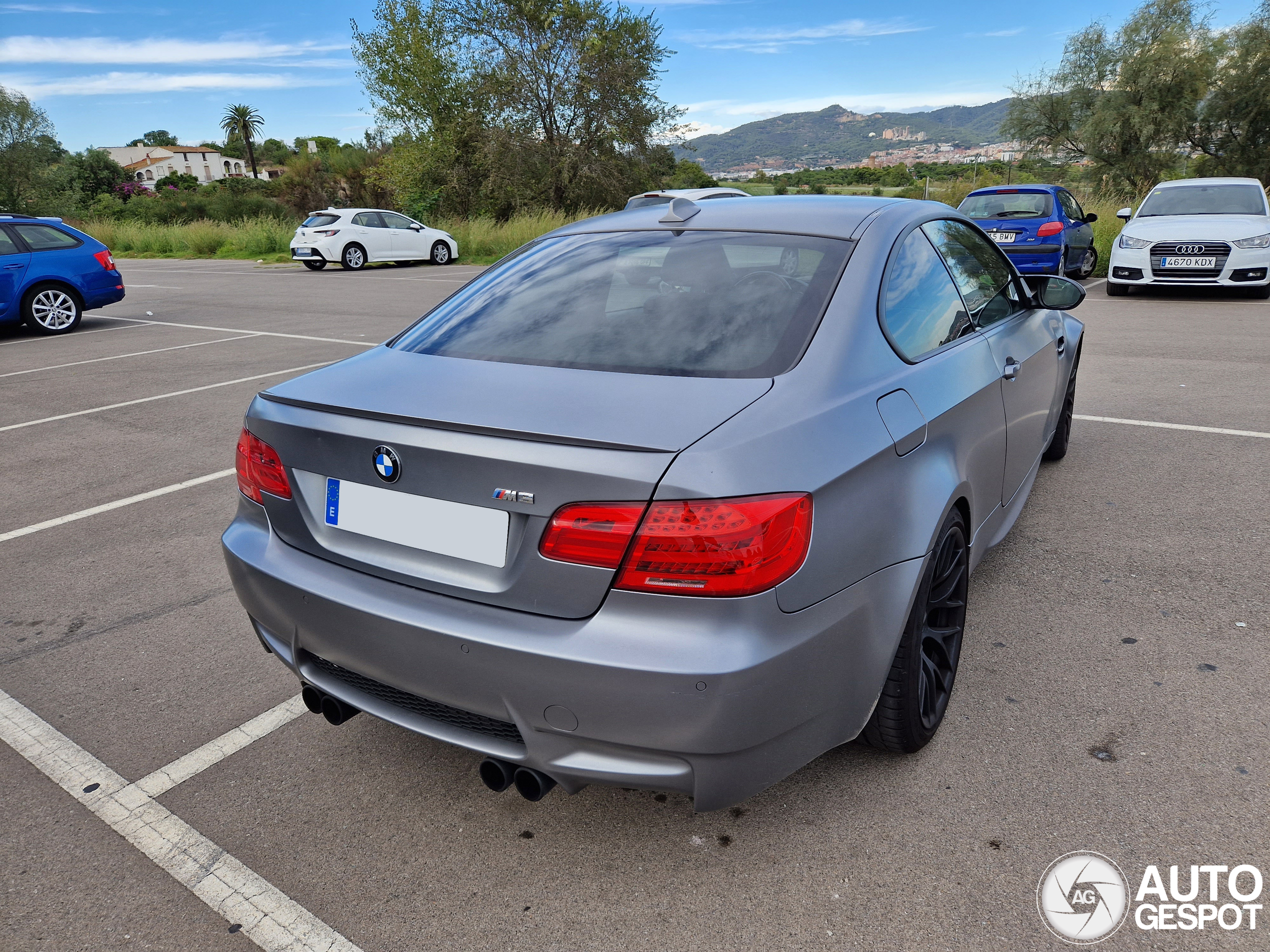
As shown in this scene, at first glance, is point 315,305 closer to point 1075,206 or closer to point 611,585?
point 1075,206

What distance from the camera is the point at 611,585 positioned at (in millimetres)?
1826

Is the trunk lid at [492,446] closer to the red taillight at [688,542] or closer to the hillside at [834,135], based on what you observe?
the red taillight at [688,542]

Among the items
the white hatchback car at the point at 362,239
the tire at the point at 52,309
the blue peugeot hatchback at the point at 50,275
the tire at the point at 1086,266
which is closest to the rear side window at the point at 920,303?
the blue peugeot hatchback at the point at 50,275

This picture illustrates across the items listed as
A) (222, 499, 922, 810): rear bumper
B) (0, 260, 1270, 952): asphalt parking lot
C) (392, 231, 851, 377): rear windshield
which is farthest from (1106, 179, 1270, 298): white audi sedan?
(222, 499, 922, 810): rear bumper

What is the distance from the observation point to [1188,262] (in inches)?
472

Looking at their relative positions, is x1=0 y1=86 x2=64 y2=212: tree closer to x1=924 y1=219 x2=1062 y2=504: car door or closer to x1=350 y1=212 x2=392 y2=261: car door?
x1=350 y1=212 x2=392 y2=261: car door

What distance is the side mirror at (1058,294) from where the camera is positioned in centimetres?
382

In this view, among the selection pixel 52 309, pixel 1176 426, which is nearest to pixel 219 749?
pixel 1176 426

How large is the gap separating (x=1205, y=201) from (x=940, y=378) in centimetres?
1298

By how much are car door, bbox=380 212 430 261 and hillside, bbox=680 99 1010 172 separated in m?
64.5

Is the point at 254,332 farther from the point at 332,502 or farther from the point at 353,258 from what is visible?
the point at 353,258

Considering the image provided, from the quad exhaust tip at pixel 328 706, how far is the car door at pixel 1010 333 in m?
2.31

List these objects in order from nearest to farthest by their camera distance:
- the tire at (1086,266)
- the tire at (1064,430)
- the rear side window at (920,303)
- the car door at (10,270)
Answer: the rear side window at (920,303)
the tire at (1064,430)
the car door at (10,270)
the tire at (1086,266)

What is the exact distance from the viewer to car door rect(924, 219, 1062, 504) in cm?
319
